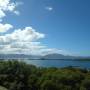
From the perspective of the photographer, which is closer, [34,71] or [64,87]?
[64,87]

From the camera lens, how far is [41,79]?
27828 mm

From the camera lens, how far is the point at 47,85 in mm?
26391

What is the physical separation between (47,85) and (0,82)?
4608 millimetres

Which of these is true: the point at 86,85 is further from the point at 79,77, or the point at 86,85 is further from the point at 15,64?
the point at 15,64

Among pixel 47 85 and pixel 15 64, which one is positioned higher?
pixel 15 64

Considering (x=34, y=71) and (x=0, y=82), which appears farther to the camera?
(x=34, y=71)

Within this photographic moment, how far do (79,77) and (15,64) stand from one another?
7082 mm

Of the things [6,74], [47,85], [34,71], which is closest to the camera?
[47,85]

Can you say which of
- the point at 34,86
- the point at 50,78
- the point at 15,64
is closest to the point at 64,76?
the point at 50,78

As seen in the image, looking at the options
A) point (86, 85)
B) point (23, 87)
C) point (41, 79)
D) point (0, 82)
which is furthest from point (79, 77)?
point (0, 82)

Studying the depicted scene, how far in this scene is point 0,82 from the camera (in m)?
26.8

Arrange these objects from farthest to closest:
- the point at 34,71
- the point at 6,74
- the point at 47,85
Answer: the point at 34,71
the point at 6,74
the point at 47,85

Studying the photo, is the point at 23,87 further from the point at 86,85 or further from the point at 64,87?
the point at 86,85

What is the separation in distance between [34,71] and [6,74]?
360 cm
